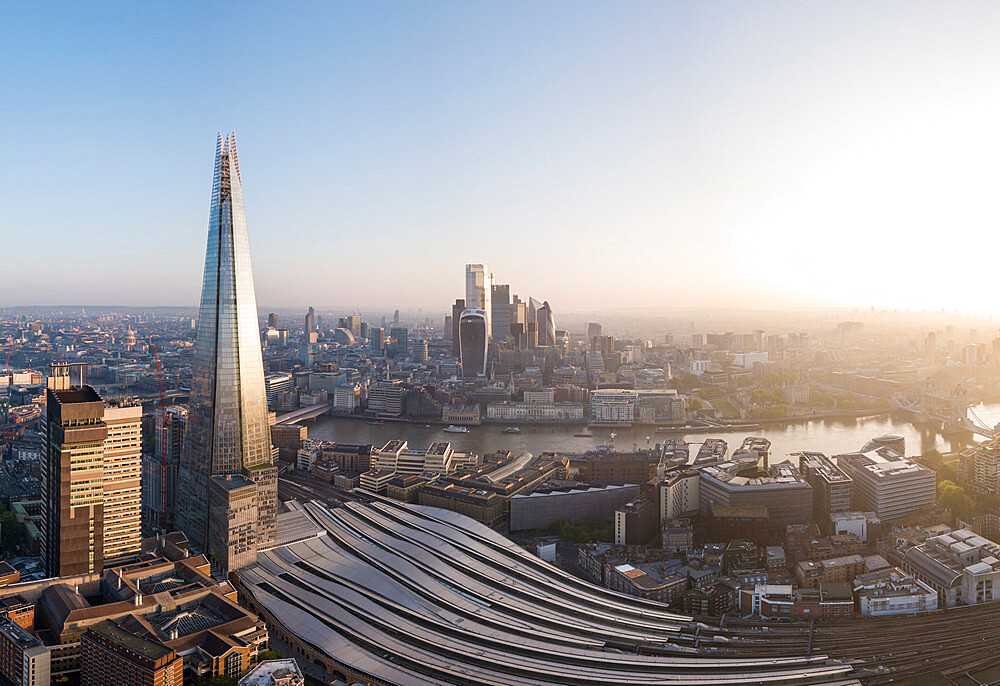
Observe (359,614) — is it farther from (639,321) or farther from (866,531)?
(639,321)

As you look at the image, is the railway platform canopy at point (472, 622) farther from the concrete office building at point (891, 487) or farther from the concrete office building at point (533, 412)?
the concrete office building at point (533, 412)

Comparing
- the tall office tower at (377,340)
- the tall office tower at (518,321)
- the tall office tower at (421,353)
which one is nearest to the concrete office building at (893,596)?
the tall office tower at (518,321)

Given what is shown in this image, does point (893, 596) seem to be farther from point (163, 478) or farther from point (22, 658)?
point (163, 478)

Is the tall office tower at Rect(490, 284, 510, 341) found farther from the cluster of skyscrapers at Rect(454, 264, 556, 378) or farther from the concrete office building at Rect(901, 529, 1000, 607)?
the concrete office building at Rect(901, 529, 1000, 607)

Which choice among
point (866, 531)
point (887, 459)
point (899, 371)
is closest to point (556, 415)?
point (887, 459)

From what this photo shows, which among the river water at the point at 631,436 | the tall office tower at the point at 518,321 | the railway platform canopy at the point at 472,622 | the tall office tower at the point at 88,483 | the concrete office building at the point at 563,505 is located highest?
the tall office tower at the point at 518,321

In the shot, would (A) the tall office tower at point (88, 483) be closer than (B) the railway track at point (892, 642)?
No
